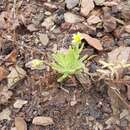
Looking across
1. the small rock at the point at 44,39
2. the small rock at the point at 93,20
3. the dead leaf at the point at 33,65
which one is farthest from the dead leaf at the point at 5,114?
the small rock at the point at 93,20

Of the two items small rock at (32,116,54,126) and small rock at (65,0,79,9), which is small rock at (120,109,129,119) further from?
small rock at (65,0,79,9)

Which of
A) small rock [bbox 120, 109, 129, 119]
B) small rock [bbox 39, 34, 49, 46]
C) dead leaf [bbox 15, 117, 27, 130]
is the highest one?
small rock [bbox 39, 34, 49, 46]

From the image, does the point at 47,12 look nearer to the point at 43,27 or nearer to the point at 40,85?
the point at 43,27

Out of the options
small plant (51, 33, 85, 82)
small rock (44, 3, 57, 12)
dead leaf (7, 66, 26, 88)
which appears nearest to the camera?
small plant (51, 33, 85, 82)

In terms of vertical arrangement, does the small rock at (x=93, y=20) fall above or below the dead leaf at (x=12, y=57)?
above

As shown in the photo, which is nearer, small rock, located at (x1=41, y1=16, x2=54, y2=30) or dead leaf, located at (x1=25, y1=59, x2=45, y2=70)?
dead leaf, located at (x1=25, y1=59, x2=45, y2=70)

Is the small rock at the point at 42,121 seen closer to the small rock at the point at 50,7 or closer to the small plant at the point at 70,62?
the small plant at the point at 70,62

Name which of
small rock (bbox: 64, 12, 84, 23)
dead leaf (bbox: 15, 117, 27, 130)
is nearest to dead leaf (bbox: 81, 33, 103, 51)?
small rock (bbox: 64, 12, 84, 23)
